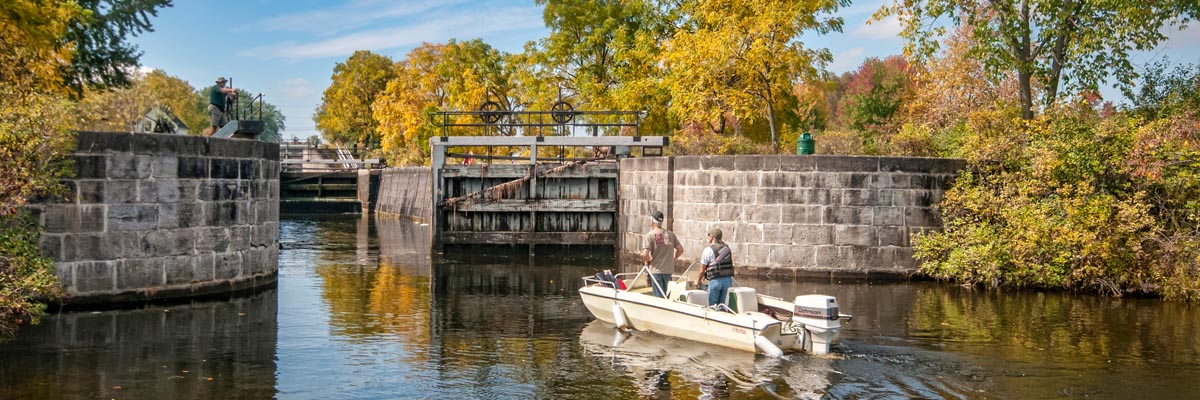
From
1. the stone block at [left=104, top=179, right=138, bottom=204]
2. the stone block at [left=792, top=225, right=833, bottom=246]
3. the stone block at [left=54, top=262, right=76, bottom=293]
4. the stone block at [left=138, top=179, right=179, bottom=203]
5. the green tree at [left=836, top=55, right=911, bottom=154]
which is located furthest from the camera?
the green tree at [left=836, top=55, right=911, bottom=154]

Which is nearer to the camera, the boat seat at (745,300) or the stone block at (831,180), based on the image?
the boat seat at (745,300)

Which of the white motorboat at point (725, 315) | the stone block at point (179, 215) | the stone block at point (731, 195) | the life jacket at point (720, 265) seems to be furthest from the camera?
the stone block at point (731, 195)

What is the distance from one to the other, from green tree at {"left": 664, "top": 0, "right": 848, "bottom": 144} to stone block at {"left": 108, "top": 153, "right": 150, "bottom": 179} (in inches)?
775

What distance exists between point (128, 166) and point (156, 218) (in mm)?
992

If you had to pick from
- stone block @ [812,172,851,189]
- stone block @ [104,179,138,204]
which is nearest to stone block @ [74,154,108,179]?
stone block @ [104,179,138,204]

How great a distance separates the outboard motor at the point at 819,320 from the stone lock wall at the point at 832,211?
28.5 feet

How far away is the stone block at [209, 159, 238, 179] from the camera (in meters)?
18.7

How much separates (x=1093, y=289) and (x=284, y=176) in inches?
1717

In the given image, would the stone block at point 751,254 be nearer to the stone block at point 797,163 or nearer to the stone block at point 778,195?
the stone block at point 778,195

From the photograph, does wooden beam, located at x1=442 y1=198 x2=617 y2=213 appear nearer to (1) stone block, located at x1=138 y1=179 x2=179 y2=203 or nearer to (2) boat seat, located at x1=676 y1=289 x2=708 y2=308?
(1) stone block, located at x1=138 y1=179 x2=179 y2=203

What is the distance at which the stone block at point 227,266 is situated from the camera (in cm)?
1905

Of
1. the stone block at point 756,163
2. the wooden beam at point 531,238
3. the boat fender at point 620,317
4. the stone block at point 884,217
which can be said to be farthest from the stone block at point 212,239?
the stone block at point 884,217

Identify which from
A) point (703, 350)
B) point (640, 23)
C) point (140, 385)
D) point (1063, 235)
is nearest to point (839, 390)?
point (703, 350)

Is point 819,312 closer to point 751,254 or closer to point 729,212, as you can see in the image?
point 751,254
